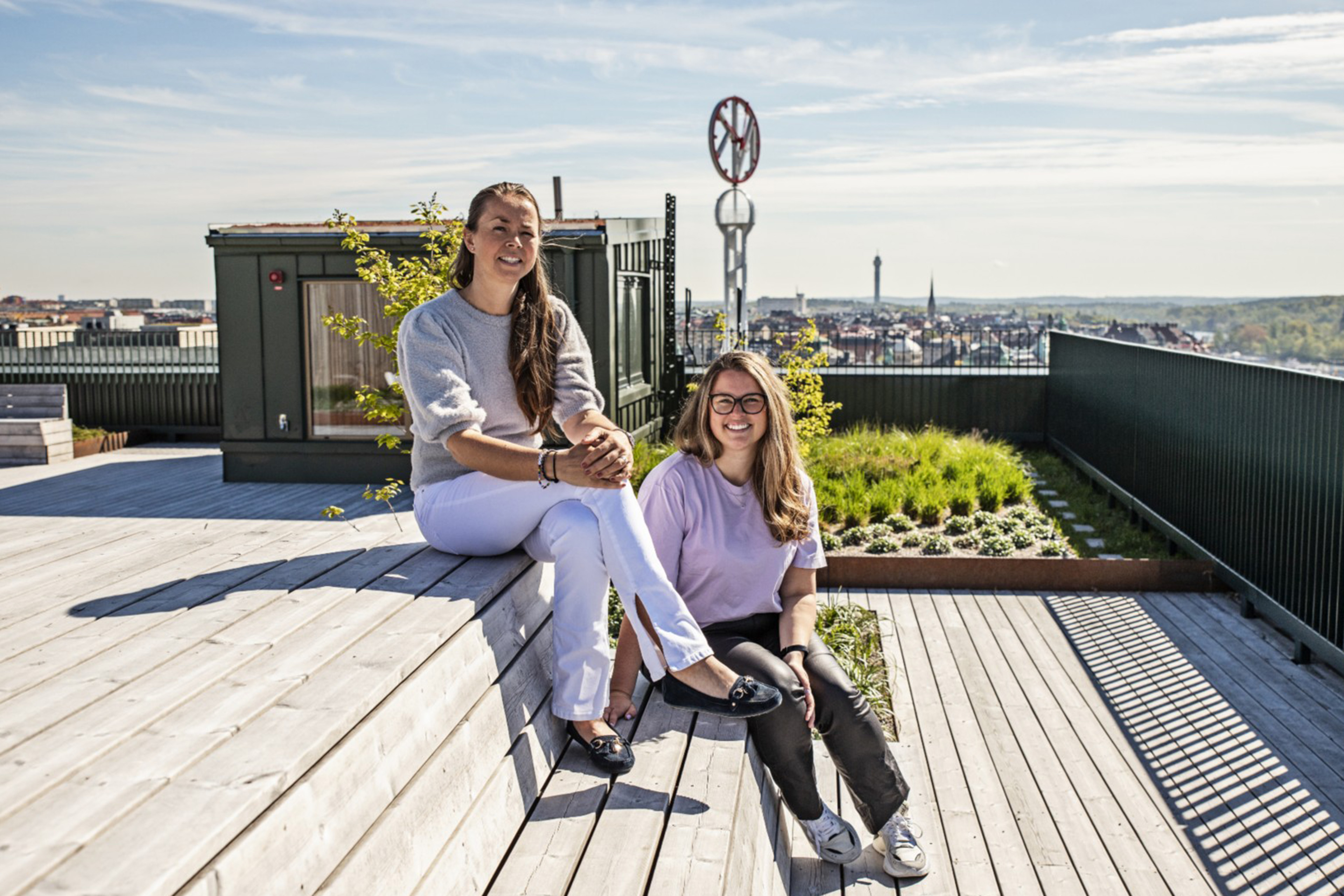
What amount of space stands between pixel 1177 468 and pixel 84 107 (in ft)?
53.3

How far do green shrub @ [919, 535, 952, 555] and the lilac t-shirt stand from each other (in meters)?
4.38

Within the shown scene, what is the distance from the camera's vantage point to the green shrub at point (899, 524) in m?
8.14

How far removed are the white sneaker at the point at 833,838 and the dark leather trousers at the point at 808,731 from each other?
0.05m

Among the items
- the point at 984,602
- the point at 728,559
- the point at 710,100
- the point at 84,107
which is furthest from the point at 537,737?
the point at 84,107

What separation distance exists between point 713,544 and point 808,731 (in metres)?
0.61

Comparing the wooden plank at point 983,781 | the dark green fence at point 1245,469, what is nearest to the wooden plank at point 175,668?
the wooden plank at point 983,781

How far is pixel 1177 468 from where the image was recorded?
7.93 m

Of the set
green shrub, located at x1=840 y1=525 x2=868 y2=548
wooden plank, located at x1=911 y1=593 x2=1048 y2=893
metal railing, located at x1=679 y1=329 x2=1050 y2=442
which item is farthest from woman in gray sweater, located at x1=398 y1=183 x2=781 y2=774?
metal railing, located at x1=679 y1=329 x2=1050 y2=442

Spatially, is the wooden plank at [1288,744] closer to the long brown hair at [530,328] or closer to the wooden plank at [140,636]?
the long brown hair at [530,328]

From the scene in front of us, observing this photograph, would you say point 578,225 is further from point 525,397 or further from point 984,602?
point 525,397

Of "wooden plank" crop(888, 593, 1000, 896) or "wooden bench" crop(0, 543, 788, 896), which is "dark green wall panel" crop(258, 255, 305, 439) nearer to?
"wooden plank" crop(888, 593, 1000, 896)

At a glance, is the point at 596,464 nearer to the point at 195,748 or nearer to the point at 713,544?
the point at 713,544

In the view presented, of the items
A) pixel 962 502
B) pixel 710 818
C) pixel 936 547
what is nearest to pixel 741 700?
pixel 710 818

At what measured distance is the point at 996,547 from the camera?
7.60 m
